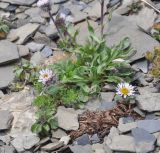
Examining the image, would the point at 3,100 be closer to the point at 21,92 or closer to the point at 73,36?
the point at 21,92

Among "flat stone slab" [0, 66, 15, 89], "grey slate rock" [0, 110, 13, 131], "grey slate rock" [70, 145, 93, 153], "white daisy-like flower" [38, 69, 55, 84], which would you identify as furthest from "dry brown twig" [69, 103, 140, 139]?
"flat stone slab" [0, 66, 15, 89]

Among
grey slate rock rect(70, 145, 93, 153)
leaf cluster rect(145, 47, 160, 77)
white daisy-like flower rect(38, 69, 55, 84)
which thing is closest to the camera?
grey slate rock rect(70, 145, 93, 153)

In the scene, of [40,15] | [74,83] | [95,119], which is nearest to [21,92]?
[74,83]

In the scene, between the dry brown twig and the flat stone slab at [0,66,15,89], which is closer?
the dry brown twig

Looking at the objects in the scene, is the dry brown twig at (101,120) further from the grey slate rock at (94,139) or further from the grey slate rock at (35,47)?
the grey slate rock at (35,47)

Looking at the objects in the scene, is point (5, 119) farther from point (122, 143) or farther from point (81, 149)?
point (122, 143)

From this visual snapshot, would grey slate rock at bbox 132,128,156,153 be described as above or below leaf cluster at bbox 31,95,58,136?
below

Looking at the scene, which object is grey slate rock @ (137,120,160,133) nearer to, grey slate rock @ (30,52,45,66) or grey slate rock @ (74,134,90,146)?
grey slate rock @ (74,134,90,146)
